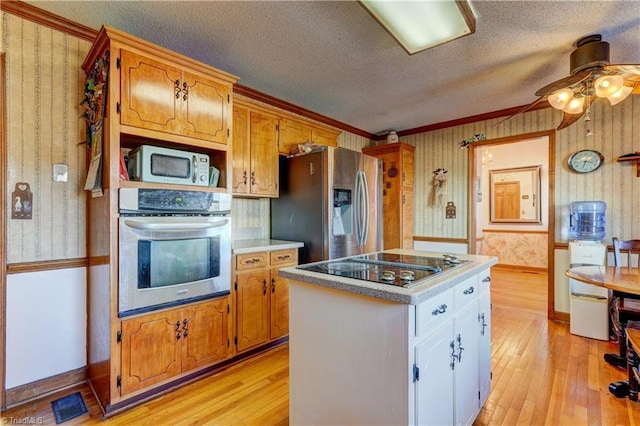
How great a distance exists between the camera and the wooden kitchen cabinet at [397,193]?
14.3ft

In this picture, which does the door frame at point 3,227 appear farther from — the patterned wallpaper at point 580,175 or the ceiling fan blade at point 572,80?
the patterned wallpaper at point 580,175

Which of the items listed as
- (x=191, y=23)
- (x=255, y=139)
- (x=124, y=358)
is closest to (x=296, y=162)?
(x=255, y=139)

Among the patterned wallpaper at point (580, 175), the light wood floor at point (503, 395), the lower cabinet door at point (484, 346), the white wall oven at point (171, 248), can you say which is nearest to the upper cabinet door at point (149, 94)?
the white wall oven at point (171, 248)

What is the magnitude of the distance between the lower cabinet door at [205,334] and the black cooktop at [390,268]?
41.4 inches

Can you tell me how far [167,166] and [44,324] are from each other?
4.42 feet

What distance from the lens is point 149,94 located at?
2.02 m

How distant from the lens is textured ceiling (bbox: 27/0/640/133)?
76.4 inches

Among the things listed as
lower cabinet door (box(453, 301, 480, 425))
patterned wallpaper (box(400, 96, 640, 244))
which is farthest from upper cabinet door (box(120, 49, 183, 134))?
patterned wallpaper (box(400, 96, 640, 244))

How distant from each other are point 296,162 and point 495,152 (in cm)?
548

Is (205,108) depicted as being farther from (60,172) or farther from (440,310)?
(440,310)

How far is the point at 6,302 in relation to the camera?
1931 mm

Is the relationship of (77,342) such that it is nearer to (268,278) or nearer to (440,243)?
(268,278)

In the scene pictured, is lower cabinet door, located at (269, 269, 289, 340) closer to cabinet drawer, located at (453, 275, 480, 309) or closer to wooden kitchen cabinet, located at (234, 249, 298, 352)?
wooden kitchen cabinet, located at (234, 249, 298, 352)

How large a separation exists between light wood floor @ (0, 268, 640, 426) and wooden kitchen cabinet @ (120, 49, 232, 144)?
1.82 meters
